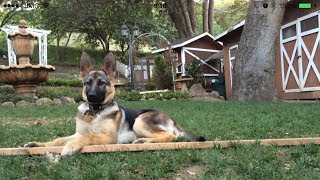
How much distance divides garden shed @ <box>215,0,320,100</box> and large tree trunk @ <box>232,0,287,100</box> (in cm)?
155

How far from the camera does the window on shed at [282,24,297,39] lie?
689 inches

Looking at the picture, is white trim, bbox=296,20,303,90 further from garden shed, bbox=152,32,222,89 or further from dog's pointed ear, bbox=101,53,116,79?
dog's pointed ear, bbox=101,53,116,79

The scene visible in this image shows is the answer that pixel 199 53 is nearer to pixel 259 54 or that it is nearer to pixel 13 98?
pixel 259 54

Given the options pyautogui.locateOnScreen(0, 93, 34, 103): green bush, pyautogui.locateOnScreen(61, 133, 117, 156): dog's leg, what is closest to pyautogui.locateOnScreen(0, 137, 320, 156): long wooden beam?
pyautogui.locateOnScreen(61, 133, 117, 156): dog's leg

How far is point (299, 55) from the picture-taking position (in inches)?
674

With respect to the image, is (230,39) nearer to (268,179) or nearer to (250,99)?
(250,99)

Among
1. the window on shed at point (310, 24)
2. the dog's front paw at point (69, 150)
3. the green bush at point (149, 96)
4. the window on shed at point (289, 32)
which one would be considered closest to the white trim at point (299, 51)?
the window on shed at point (310, 24)

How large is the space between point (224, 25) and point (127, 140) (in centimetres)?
5958

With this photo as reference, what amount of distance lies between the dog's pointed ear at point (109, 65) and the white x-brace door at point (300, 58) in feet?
40.3

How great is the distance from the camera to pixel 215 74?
1169 inches

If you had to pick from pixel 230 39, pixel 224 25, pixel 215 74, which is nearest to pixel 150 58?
pixel 215 74

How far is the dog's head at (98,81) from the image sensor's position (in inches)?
207

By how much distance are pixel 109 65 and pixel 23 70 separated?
12.8 metres

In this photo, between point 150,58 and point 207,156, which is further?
point 150,58
